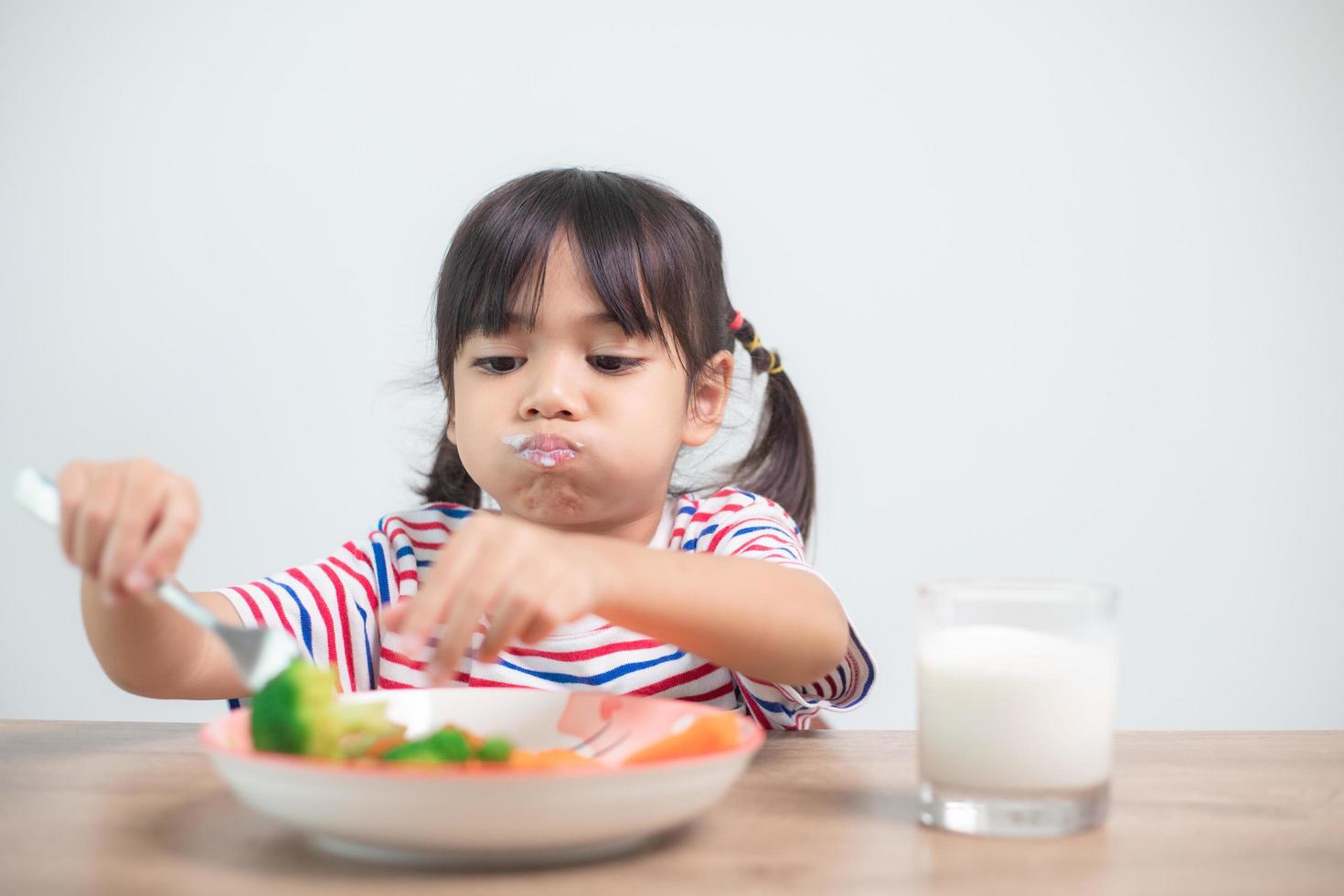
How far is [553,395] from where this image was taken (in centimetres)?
95

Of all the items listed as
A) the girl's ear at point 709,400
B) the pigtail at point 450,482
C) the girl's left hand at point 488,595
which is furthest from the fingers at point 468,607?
the pigtail at point 450,482

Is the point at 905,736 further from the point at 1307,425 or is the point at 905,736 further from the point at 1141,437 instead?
the point at 1307,425

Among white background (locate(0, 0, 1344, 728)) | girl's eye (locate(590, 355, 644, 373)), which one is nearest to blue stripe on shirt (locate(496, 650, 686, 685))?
girl's eye (locate(590, 355, 644, 373))

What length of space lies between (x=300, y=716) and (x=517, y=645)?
1.66 feet

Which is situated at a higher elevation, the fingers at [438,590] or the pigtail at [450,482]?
the fingers at [438,590]

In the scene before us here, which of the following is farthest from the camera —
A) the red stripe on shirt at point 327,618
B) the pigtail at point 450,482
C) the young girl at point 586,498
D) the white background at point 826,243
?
the white background at point 826,243

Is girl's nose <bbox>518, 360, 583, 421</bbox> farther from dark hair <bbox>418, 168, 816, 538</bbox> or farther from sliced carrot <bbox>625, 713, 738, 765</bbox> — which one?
sliced carrot <bbox>625, 713, 738, 765</bbox>

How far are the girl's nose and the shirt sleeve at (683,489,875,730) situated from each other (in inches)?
6.7

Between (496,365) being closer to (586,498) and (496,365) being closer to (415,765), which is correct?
(586,498)

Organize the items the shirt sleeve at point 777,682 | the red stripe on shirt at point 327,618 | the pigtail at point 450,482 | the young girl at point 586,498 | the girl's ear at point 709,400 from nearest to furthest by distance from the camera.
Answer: the young girl at point 586,498 → the shirt sleeve at point 777,682 → the red stripe on shirt at point 327,618 → the girl's ear at point 709,400 → the pigtail at point 450,482

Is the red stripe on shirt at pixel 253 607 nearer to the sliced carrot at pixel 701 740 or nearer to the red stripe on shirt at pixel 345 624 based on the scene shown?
the red stripe on shirt at pixel 345 624

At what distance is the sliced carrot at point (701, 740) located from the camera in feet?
1.92

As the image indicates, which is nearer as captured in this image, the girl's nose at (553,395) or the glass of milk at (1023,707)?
the glass of milk at (1023,707)

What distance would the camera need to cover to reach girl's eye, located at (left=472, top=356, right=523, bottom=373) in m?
1.00
